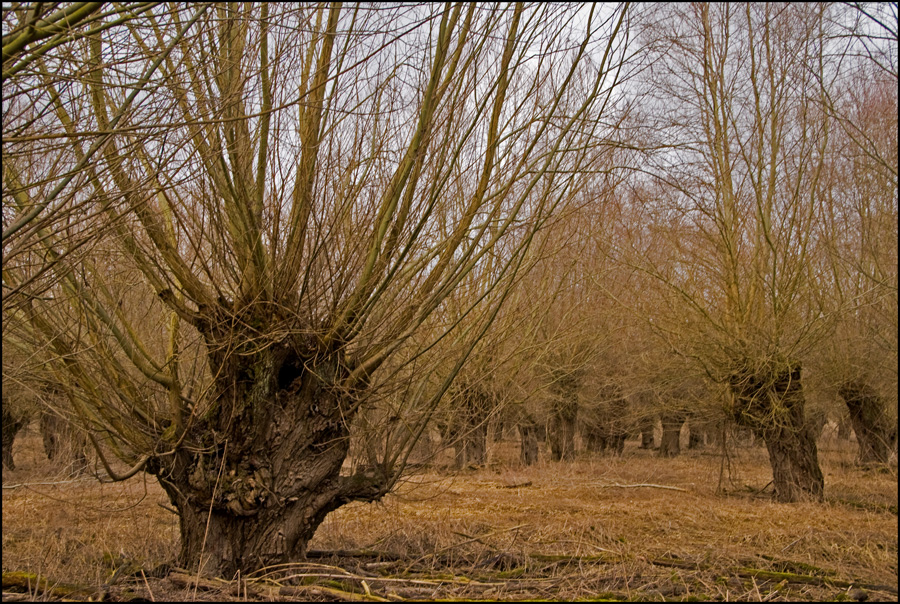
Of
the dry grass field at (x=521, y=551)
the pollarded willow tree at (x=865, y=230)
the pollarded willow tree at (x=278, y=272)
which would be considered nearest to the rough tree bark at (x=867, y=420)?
the pollarded willow tree at (x=865, y=230)

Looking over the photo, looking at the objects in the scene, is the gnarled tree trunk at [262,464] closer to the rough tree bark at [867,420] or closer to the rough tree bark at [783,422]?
the rough tree bark at [783,422]

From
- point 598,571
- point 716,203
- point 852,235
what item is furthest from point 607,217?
point 598,571

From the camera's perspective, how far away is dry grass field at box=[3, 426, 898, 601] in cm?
341

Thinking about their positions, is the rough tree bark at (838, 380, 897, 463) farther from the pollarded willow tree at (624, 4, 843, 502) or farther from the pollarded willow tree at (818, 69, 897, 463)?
the pollarded willow tree at (624, 4, 843, 502)

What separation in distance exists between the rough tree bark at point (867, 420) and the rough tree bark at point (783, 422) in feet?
13.5

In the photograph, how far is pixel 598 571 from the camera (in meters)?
3.96

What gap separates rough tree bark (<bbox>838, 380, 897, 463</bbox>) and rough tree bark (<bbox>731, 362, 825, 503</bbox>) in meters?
4.12

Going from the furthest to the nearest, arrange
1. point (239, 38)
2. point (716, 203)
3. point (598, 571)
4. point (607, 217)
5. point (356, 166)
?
point (607, 217)
point (716, 203)
point (598, 571)
point (356, 166)
point (239, 38)

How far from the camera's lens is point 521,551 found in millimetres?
4855

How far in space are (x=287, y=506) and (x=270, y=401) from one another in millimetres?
612

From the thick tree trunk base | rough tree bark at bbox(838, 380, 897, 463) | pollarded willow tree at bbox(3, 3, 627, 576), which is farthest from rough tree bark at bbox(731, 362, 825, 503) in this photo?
pollarded willow tree at bbox(3, 3, 627, 576)

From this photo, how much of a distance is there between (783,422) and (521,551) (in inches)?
220

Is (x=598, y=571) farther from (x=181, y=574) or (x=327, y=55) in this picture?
(x=327, y=55)

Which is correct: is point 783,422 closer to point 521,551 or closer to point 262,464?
point 521,551
